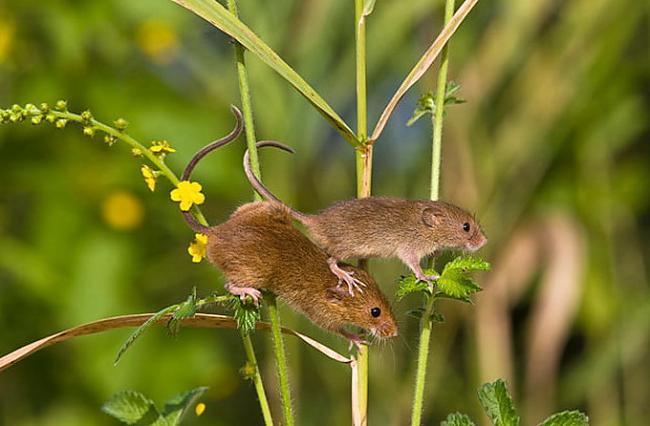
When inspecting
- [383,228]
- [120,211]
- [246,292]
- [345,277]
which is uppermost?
[120,211]

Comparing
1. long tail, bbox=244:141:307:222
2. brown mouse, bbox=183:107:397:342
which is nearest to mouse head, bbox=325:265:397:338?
brown mouse, bbox=183:107:397:342

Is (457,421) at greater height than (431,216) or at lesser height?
lesser

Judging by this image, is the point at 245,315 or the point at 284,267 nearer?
the point at 245,315

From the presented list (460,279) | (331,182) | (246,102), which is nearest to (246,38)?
(246,102)

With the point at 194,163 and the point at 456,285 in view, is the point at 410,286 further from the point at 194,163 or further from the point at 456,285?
the point at 194,163

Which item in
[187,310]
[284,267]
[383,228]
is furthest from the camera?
[383,228]

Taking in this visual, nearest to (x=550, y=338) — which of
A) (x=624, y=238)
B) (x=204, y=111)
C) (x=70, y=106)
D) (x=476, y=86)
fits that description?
(x=624, y=238)

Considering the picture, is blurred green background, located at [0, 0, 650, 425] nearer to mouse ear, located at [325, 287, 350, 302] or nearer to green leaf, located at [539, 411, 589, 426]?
mouse ear, located at [325, 287, 350, 302]

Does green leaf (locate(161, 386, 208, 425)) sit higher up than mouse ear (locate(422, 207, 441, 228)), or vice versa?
mouse ear (locate(422, 207, 441, 228))
